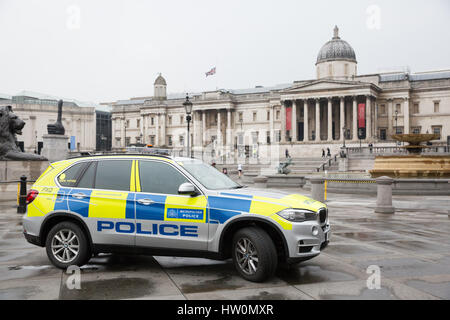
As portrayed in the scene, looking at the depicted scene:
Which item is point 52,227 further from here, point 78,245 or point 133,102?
point 133,102

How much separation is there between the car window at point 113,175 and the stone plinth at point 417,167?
20.8 metres

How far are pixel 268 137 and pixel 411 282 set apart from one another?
82972mm

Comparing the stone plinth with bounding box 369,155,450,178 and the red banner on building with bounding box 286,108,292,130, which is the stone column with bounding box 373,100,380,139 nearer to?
the red banner on building with bounding box 286,108,292,130

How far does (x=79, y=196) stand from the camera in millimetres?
7195

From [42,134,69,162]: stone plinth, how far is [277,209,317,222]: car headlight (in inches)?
1189

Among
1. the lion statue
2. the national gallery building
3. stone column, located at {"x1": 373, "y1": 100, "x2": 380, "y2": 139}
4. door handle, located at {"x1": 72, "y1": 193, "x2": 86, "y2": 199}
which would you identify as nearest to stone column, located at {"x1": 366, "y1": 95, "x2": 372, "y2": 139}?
the national gallery building

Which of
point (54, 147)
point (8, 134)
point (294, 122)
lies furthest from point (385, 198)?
point (294, 122)

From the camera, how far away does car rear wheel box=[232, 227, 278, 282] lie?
20.0ft

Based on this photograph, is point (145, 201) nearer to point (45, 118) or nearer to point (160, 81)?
point (45, 118)

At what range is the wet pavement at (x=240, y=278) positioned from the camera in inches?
224

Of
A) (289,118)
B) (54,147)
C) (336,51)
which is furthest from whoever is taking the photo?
(289,118)

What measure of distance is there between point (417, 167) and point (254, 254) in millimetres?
21526

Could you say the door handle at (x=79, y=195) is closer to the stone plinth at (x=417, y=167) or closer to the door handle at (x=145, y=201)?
the door handle at (x=145, y=201)

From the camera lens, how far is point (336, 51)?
79.3 m
